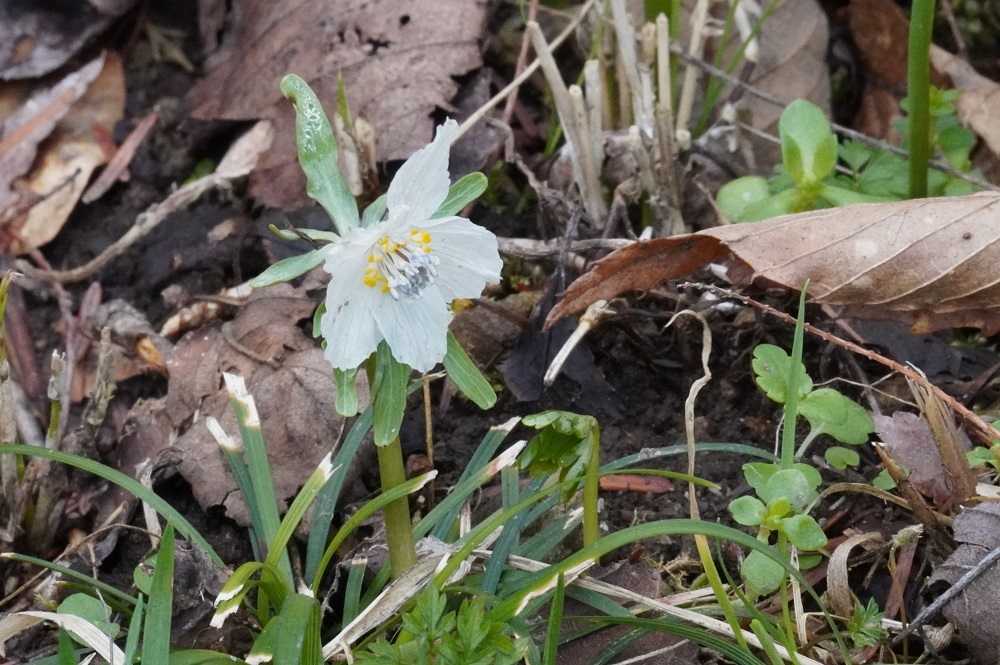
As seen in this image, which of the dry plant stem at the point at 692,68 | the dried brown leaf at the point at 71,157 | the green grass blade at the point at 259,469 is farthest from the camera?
the dried brown leaf at the point at 71,157

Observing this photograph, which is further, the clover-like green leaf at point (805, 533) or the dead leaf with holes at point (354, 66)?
the dead leaf with holes at point (354, 66)

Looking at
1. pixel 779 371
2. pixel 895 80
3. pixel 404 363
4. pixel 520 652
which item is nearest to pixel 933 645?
pixel 779 371

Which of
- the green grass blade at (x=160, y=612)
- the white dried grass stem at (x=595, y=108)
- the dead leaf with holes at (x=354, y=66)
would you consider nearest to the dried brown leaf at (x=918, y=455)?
the white dried grass stem at (x=595, y=108)

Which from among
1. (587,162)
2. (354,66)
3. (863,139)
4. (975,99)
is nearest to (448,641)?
(587,162)

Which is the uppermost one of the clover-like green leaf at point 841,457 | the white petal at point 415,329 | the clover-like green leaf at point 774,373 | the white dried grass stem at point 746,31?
the white dried grass stem at point 746,31

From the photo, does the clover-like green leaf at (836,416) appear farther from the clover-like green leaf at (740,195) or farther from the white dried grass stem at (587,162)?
the white dried grass stem at (587,162)
